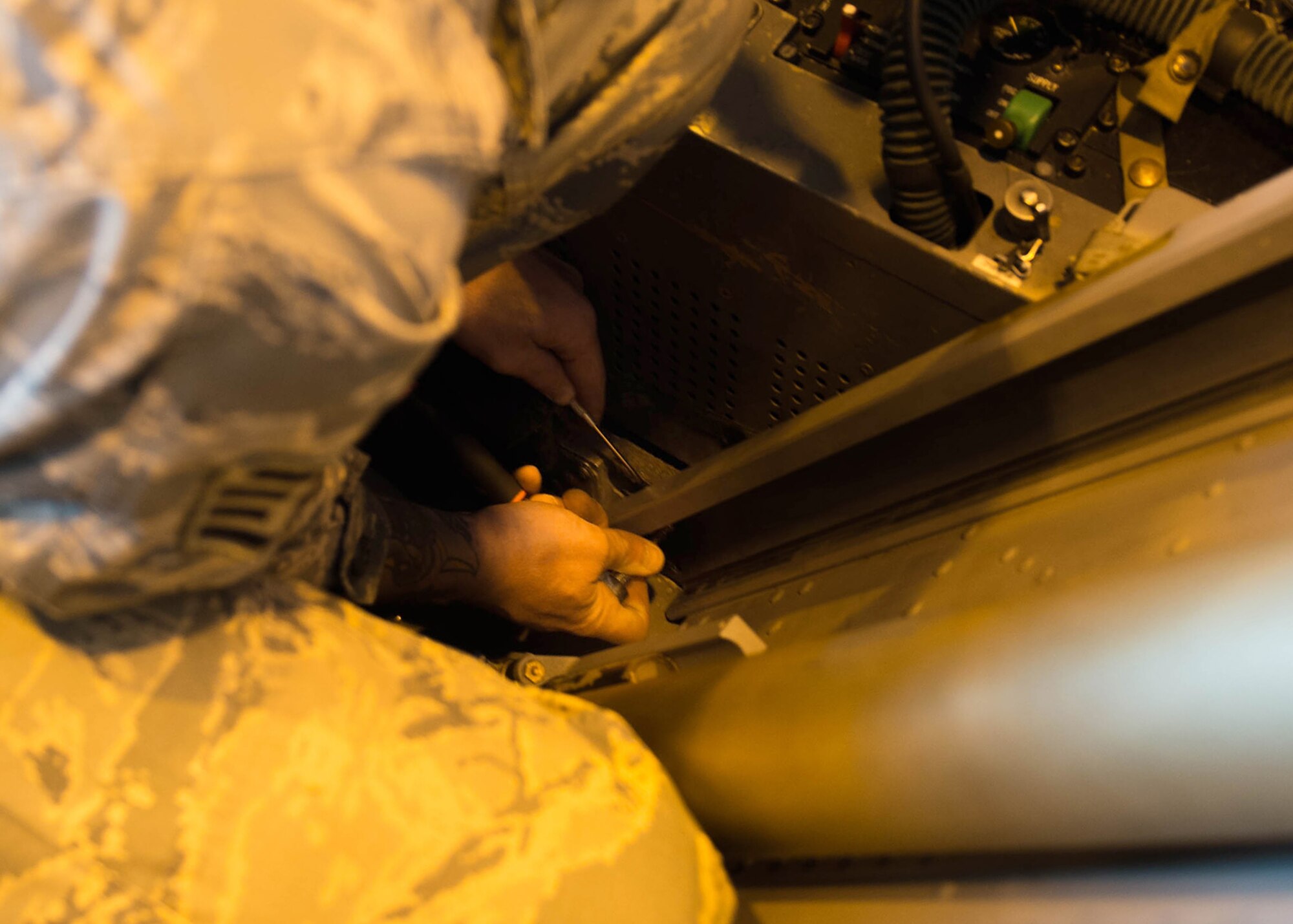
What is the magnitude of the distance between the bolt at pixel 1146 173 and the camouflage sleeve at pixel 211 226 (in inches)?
19.1

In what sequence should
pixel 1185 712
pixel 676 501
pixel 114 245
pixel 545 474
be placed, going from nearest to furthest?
pixel 114 245 → pixel 1185 712 → pixel 676 501 → pixel 545 474

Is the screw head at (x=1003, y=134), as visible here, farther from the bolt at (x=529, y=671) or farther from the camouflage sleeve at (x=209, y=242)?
the bolt at (x=529, y=671)

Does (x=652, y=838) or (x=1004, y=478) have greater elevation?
(x=1004, y=478)

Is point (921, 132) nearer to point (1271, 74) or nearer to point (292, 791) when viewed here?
point (1271, 74)

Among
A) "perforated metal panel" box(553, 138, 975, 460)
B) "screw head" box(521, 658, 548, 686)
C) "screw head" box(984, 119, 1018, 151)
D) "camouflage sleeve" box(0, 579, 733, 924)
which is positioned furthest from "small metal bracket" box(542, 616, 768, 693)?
"screw head" box(984, 119, 1018, 151)

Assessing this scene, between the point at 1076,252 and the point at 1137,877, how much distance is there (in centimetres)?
36

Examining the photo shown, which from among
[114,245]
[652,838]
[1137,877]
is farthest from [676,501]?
[114,245]

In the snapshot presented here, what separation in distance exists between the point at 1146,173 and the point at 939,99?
15 centimetres

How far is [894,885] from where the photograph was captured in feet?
1.53

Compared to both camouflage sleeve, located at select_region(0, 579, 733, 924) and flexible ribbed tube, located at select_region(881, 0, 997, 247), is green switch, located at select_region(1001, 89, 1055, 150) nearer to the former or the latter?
flexible ribbed tube, located at select_region(881, 0, 997, 247)

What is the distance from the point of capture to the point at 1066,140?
0.60 m

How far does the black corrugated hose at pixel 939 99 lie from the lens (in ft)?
1.79

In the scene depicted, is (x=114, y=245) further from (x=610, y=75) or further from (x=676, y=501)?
(x=676, y=501)

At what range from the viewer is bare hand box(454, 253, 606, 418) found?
78cm
